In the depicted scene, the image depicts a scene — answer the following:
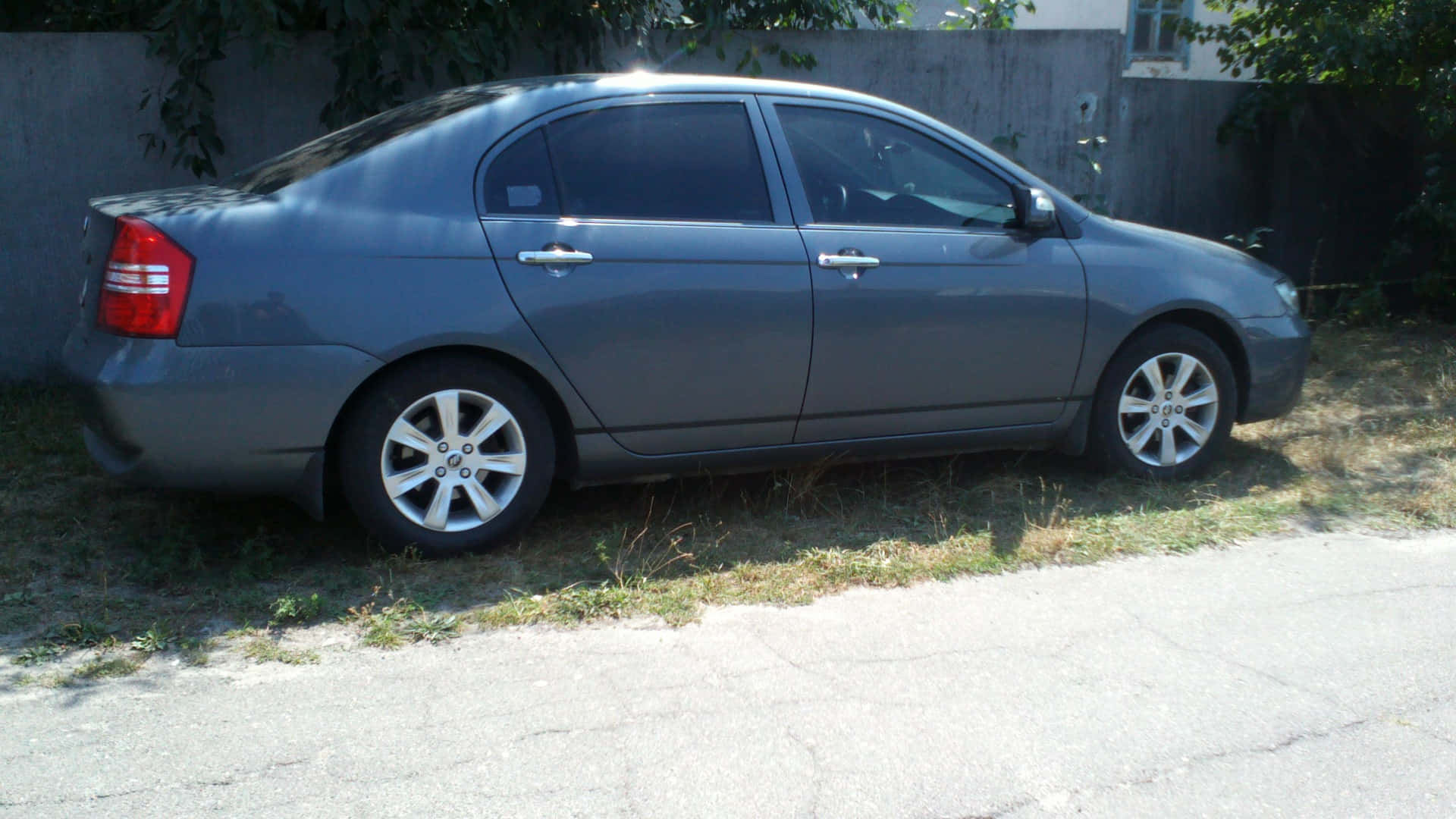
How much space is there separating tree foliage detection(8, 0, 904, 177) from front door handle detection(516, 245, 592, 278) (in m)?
2.54

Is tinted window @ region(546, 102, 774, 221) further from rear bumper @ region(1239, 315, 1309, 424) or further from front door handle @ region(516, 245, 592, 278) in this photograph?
rear bumper @ region(1239, 315, 1309, 424)

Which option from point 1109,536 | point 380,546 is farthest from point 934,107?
point 380,546

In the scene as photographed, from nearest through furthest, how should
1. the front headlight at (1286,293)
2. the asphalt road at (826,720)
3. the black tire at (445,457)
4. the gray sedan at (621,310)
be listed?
the asphalt road at (826,720) < the gray sedan at (621,310) < the black tire at (445,457) < the front headlight at (1286,293)

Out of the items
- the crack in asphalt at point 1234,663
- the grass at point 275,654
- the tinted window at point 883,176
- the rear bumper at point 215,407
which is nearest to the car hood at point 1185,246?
the tinted window at point 883,176

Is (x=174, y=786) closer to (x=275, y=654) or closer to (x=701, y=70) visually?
(x=275, y=654)

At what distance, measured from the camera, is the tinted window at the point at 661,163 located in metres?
4.58

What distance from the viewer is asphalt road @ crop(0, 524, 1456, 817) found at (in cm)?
311

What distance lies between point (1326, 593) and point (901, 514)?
61.6 inches

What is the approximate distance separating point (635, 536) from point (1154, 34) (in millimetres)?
10546

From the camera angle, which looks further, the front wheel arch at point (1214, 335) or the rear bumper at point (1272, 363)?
the rear bumper at point (1272, 363)

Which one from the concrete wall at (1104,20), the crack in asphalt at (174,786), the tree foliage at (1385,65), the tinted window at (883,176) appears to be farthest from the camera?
the concrete wall at (1104,20)

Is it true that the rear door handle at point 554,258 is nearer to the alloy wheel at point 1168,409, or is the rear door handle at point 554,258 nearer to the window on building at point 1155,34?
the alloy wheel at point 1168,409

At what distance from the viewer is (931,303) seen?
4957mm

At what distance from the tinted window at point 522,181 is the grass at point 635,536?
123 centimetres
